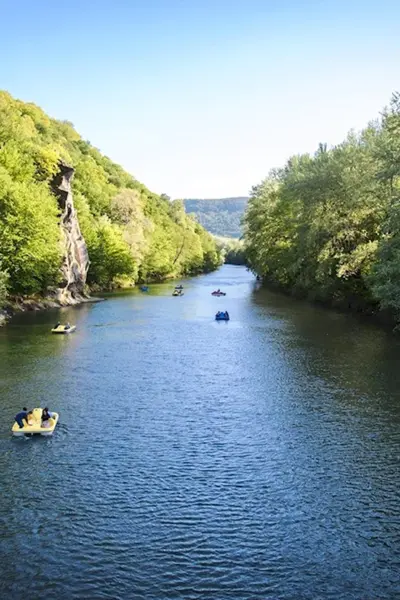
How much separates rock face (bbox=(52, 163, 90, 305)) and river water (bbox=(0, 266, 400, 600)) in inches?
1386

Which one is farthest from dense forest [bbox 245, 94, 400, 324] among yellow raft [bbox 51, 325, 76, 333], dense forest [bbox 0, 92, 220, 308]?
dense forest [bbox 0, 92, 220, 308]

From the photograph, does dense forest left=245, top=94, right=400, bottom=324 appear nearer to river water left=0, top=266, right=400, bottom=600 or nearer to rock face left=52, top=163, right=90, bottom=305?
river water left=0, top=266, right=400, bottom=600

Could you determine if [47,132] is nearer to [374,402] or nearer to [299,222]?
[299,222]

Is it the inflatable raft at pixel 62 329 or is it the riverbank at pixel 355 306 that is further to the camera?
the riverbank at pixel 355 306

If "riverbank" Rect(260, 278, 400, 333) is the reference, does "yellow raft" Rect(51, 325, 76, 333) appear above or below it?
below

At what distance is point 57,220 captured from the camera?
79.1 m

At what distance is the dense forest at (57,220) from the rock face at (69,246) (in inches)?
71.4

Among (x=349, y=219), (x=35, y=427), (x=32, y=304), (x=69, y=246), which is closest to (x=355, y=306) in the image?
(x=349, y=219)

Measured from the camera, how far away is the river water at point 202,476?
15719mm

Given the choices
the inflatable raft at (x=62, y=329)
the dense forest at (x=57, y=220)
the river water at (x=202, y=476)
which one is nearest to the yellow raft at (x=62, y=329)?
the inflatable raft at (x=62, y=329)

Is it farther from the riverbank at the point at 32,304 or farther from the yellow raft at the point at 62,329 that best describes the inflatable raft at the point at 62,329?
the riverbank at the point at 32,304

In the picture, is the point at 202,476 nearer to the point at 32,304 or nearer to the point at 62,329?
the point at 62,329

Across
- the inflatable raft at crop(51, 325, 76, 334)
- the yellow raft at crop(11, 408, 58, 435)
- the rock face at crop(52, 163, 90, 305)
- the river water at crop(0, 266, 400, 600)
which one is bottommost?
the river water at crop(0, 266, 400, 600)

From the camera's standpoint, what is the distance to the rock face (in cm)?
8006
